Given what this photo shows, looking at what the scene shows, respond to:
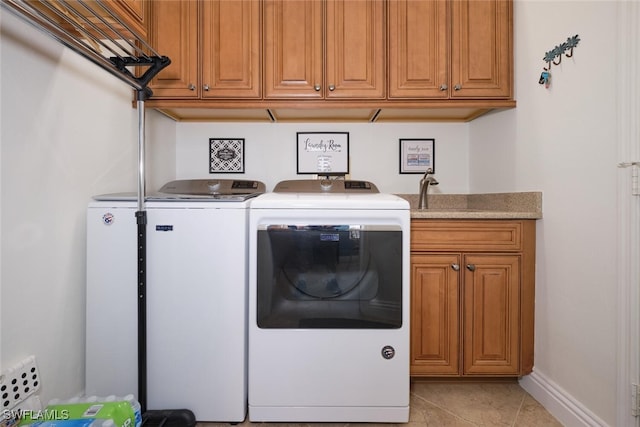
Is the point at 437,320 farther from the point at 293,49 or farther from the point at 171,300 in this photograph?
the point at 293,49

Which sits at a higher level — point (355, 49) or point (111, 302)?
point (355, 49)

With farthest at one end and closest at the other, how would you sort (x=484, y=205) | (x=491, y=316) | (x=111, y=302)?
(x=484, y=205)
(x=491, y=316)
(x=111, y=302)

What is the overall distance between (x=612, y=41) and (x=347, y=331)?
5.03ft

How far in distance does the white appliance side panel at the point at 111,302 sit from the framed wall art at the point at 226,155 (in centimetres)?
90

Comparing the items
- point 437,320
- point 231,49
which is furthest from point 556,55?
point 231,49

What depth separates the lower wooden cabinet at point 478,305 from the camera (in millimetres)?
1591

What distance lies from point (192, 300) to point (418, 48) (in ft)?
5.65

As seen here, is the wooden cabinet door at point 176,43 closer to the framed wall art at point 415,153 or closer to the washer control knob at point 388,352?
the framed wall art at point 415,153

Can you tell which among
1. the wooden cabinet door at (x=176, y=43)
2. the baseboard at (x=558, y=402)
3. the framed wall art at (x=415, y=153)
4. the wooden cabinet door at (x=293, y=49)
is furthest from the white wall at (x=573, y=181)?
the wooden cabinet door at (x=176, y=43)

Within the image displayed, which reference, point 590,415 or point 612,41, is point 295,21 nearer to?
point 612,41

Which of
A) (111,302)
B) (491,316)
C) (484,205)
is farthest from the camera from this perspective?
(484,205)

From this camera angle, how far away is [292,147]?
2152mm

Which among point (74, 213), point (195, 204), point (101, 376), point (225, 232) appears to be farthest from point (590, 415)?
point (74, 213)

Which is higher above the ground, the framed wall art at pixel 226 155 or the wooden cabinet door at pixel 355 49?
the wooden cabinet door at pixel 355 49
